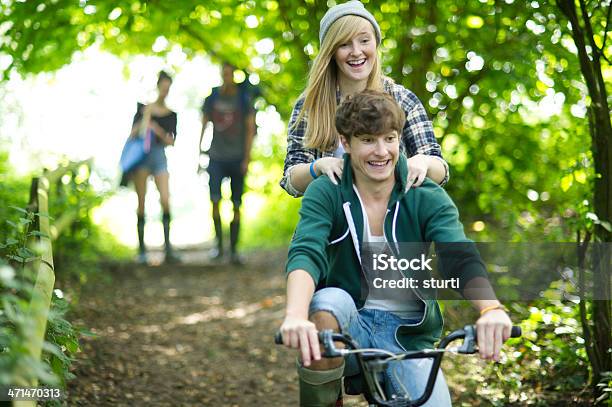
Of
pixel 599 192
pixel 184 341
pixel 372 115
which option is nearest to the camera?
pixel 372 115

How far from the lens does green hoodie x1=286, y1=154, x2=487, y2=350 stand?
111 inches

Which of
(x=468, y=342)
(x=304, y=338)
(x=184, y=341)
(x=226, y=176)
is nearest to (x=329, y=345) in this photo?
(x=304, y=338)

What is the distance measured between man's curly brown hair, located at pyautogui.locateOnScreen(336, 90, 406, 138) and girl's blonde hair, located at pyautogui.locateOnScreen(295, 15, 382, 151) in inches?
22.9

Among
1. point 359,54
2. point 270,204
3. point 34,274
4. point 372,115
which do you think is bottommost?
point 34,274

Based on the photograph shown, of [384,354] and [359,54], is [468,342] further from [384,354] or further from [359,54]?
[359,54]

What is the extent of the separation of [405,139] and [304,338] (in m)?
1.43

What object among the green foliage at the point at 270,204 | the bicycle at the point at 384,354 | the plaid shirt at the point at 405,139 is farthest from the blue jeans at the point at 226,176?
the bicycle at the point at 384,354

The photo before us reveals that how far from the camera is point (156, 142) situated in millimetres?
8672

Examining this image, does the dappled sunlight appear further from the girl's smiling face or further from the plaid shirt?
the girl's smiling face

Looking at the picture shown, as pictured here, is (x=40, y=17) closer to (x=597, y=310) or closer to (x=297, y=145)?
(x=297, y=145)

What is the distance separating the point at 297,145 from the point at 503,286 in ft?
8.79

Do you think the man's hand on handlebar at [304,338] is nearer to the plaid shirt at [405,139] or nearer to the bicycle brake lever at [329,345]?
the bicycle brake lever at [329,345]

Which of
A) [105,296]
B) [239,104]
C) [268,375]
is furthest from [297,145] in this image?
[239,104]

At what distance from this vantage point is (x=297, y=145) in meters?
3.56
